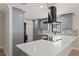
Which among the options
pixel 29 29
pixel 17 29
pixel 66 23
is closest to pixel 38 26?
pixel 29 29

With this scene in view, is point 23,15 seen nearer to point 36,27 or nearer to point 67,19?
point 36,27

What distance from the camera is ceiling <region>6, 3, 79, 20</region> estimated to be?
0.99m

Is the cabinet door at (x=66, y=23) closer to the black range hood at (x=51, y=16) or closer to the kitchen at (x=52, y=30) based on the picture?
the kitchen at (x=52, y=30)

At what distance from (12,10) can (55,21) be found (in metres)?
0.58

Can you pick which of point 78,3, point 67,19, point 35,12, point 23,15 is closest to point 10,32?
point 23,15

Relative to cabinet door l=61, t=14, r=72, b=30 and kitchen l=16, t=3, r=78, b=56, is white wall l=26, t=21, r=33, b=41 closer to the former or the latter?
kitchen l=16, t=3, r=78, b=56

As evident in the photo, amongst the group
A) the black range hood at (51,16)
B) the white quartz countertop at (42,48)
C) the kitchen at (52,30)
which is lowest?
the white quartz countertop at (42,48)

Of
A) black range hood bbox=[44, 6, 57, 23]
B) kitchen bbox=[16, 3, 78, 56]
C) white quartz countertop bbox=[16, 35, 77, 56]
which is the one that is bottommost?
white quartz countertop bbox=[16, 35, 77, 56]

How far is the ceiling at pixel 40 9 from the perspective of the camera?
990 millimetres

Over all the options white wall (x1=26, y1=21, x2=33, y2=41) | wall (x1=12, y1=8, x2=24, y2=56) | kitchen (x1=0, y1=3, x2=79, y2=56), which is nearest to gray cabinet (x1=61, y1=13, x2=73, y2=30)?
kitchen (x1=0, y1=3, x2=79, y2=56)

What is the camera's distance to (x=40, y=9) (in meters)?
1.07

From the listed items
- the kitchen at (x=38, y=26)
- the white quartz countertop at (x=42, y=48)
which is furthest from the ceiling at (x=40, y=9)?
the white quartz countertop at (x=42, y=48)

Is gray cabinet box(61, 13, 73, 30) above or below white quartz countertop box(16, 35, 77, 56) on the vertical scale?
above

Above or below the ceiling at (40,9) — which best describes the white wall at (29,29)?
below
